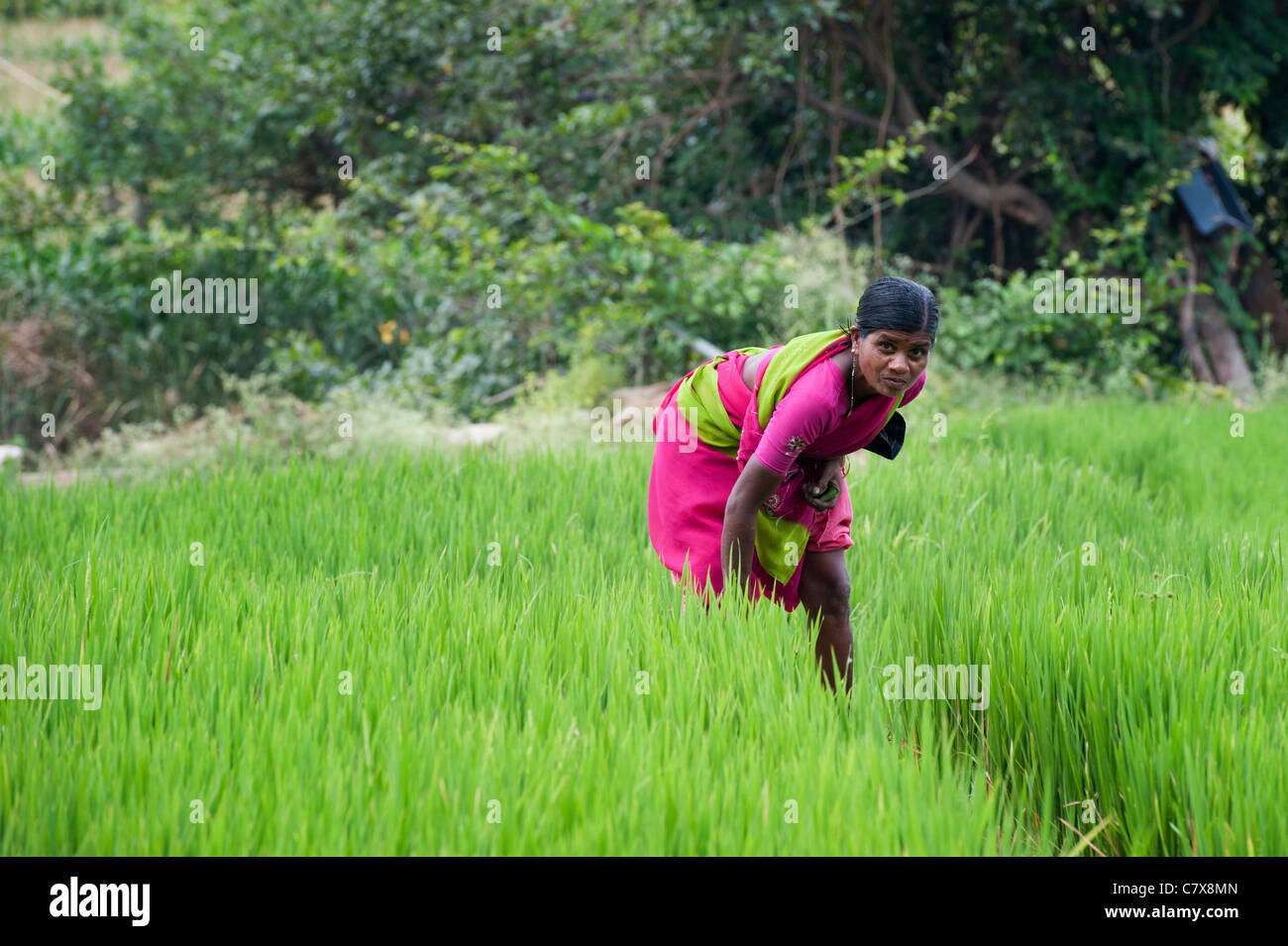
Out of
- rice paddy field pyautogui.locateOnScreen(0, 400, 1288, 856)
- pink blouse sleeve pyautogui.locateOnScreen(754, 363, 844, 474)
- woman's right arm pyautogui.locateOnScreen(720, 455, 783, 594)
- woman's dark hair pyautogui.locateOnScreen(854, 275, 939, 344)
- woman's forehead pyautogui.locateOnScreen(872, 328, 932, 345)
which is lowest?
rice paddy field pyautogui.locateOnScreen(0, 400, 1288, 856)

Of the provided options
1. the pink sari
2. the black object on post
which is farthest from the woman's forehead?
the black object on post

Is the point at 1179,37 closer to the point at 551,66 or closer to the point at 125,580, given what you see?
the point at 551,66

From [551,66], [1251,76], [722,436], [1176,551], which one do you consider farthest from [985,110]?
[722,436]

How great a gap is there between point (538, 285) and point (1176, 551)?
500 centimetres

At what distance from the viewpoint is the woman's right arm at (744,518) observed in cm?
254

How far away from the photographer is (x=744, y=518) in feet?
8.66

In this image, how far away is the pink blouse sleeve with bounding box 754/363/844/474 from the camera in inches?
97.6

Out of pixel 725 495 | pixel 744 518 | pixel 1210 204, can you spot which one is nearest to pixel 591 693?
pixel 744 518

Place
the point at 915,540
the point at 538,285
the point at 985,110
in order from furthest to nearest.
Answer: the point at 985,110, the point at 538,285, the point at 915,540

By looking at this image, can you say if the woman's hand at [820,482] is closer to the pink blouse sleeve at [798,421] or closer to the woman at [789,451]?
the woman at [789,451]

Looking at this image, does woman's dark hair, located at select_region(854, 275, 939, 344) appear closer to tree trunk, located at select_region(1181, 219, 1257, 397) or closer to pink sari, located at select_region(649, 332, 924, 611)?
pink sari, located at select_region(649, 332, 924, 611)

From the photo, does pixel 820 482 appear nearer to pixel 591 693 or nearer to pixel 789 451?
pixel 789 451

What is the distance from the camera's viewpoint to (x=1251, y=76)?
29.3 ft

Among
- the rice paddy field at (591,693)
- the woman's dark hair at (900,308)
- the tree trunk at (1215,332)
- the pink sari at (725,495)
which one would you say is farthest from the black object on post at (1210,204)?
the woman's dark hair at (900,308)
